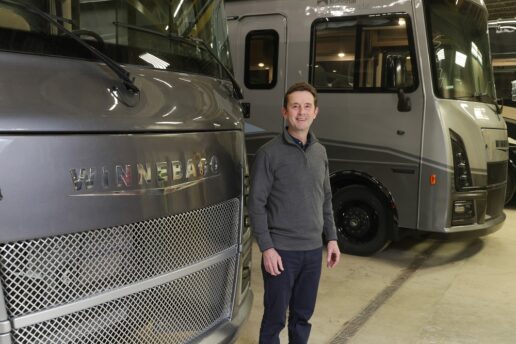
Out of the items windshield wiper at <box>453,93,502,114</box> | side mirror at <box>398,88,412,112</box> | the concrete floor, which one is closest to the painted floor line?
the concrete floor

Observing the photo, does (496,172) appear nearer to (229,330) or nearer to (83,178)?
(229,330)

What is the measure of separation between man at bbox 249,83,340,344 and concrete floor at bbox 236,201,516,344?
0.63 metres

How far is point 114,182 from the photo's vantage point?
6.22 feet

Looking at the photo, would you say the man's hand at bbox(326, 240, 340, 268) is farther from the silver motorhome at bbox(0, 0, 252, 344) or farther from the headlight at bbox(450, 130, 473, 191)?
the headlight at bbox(450, 130, 473, 191)

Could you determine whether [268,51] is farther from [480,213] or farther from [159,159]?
[159,159]

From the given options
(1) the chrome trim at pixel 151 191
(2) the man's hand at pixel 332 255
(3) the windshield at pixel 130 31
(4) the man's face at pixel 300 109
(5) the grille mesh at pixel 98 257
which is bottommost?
(2) the man's hand at pixel 332 255

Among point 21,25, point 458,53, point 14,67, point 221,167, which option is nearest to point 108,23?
point 21,25

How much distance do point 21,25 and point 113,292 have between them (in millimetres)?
1043

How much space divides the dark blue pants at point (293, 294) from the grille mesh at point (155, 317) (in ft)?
1.00

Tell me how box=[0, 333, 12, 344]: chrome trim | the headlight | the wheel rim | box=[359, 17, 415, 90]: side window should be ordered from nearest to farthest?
box=[0, 333, 12, 344]: chrome trim
the headlight
box=[359, 17, 415, 90]: side window
the wheel rim

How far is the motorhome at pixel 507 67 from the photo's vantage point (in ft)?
26.6

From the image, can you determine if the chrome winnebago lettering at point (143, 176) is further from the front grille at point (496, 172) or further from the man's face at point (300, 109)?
the front grille at point (496, 172)

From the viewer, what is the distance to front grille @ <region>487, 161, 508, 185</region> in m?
5.28

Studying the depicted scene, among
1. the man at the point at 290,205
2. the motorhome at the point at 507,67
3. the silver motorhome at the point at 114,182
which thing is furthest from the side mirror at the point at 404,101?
the motorhome at the point at 507,67
